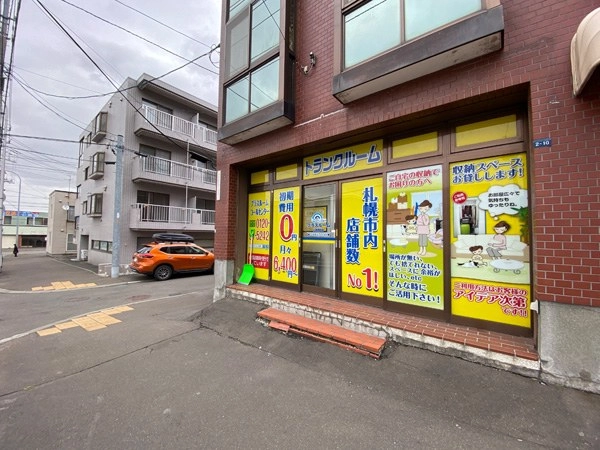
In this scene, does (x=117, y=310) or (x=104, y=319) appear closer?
(x=104, y=319)

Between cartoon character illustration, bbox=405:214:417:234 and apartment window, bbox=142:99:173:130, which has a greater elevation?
apartment window, bbox=142:99:173:130

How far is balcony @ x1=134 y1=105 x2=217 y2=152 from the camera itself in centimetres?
1523

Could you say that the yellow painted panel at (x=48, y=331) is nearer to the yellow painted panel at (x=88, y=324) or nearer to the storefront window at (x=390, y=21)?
the yellow painted panel at (x=88, y=324)

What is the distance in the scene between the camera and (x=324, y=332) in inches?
165

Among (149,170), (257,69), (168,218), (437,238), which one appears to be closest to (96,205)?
(149,170)

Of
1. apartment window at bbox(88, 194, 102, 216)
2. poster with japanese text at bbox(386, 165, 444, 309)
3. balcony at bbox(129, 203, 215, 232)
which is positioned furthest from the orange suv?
poster with japanese text at bbox(386, 165, 444, 309)

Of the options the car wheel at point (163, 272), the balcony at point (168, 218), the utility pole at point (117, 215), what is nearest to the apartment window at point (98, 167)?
the balcony at point (168, 218)

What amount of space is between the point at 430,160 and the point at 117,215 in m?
14.4

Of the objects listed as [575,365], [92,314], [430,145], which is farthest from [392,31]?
[92,314]

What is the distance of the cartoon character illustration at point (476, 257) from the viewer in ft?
12.5

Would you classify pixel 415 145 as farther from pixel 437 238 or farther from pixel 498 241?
pixel 498 241

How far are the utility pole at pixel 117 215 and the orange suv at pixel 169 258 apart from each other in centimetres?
105

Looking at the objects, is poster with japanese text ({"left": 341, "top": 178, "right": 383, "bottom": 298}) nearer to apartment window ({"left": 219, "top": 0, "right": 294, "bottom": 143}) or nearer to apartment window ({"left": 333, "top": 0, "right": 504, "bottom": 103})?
apartment window ({"left": 333, "top": 0, "right": 504, "bottom": 103})

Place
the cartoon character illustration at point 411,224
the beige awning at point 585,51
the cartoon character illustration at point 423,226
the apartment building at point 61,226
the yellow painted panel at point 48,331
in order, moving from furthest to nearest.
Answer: the apartment building at point 61,226
the yellow painted panel at point 48,331
the cartoon character illustration at point 411,224
the cartoon character illustration at point 423,226
the beige awning at point 585,51
